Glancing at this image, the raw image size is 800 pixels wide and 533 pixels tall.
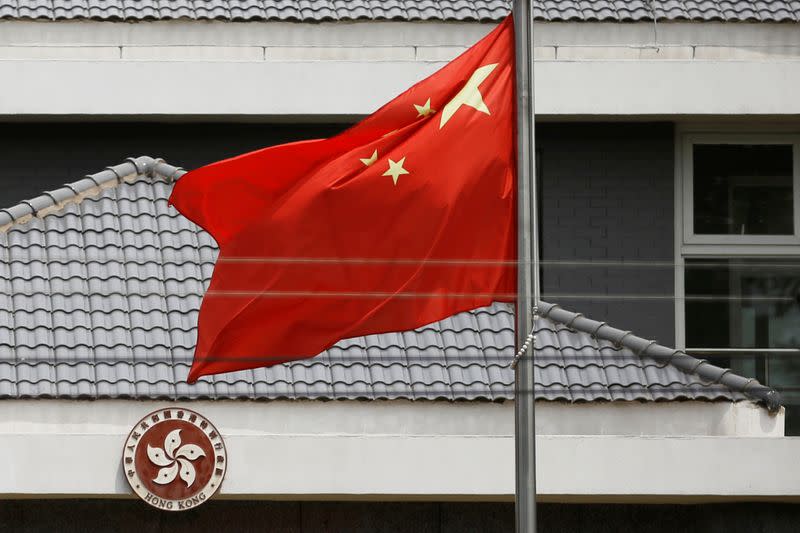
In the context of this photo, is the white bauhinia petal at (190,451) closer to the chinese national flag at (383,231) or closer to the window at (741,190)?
the chinese national flag at (383,231)

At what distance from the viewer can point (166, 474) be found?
10.5 m

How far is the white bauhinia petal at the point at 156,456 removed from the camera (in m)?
10.5

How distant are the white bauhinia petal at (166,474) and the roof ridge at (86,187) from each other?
2635 millimetres

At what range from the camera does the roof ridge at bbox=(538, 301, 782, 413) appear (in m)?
11.0

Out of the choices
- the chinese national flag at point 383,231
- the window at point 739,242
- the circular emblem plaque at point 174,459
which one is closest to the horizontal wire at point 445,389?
the circular emblem plaque at point 174,459

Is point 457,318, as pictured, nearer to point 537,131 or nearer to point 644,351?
point 644,351

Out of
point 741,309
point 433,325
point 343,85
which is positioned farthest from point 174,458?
point 741,309

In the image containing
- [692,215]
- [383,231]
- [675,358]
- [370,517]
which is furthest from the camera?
[692,215]

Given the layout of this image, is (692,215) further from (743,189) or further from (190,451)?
(190,451)

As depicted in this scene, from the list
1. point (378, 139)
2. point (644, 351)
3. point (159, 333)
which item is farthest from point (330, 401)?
point (378, 139)

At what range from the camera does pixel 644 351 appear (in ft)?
37.6

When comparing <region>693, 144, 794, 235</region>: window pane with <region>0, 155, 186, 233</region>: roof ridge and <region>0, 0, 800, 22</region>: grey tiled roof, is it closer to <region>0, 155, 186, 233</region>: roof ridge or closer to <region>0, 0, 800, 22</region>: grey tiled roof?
<region>0, 0, 800, 22</region>: grey tiled roof

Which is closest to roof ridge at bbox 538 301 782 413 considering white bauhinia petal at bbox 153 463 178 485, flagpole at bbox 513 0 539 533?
white bauhinia petal at bbox 153 463 178 485

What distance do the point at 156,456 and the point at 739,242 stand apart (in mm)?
5867
